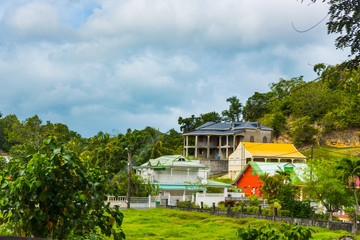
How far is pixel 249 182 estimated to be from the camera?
6019 centimetres

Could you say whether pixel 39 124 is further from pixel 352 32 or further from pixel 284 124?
pixel 352 32

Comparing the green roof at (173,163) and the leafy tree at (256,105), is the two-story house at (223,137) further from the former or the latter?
the green roof at (173,163)

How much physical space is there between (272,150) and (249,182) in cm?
1903

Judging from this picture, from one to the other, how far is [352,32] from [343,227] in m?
18.8

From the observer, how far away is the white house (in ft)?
177

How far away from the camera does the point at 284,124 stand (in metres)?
91.9

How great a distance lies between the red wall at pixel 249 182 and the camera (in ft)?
191

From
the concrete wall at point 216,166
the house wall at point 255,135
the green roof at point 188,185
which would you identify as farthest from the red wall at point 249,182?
the house wall at point 255,135

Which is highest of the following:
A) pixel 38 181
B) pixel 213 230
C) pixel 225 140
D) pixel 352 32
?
pixel 225 140

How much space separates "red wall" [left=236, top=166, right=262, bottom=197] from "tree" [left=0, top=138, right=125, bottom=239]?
49.5m

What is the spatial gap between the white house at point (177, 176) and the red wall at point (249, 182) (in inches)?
195

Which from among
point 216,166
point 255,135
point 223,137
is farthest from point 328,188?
point 223,137

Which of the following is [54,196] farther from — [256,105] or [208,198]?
[256,105]

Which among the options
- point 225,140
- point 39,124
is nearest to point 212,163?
point 225,140
